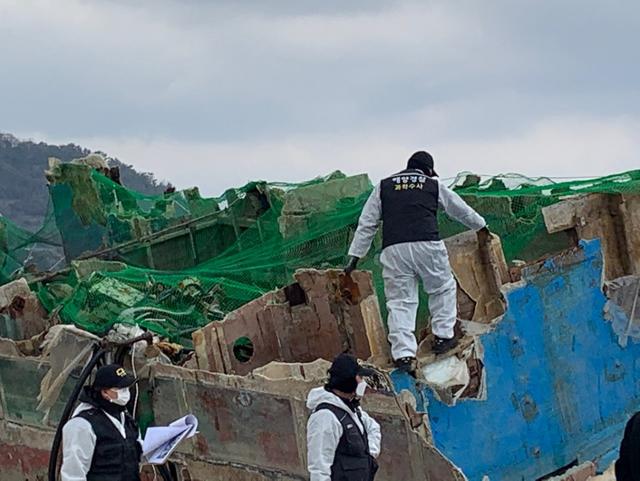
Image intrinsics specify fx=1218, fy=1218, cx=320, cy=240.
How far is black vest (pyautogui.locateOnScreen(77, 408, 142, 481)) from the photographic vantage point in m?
6.97

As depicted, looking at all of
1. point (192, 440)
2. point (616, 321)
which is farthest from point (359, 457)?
point (616, 321)

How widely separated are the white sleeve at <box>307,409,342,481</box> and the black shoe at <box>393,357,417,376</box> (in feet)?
7.13

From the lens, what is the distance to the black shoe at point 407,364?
29.3ft

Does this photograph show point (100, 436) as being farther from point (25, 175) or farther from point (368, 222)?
point (25, 175)

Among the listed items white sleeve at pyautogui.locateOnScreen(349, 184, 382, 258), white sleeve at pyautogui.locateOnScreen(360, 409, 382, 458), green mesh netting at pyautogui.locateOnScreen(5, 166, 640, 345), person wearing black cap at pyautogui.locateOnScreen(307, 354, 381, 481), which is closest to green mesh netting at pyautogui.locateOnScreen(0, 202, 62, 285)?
green mesh netting at pyautogui.locateOnScreen(5, 166, 640, 345)

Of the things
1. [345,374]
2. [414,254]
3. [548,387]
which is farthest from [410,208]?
[345,374]

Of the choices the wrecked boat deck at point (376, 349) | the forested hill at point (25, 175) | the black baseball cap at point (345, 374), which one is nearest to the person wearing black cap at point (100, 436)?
the black baseball cap at point (345, 374)

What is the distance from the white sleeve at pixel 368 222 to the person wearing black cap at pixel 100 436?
3007 mm

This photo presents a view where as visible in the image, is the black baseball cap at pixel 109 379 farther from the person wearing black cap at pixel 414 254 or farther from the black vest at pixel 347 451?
the person wearing black cap at pixel 414 254

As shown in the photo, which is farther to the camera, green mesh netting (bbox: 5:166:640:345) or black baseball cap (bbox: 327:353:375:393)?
green mesh netting (bbox: 5:166:640:345)

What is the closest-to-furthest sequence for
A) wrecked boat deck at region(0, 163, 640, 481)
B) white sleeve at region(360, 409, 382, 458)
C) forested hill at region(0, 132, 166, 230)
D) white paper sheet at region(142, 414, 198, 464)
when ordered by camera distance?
white sleeve at region(360, 409, 382, 458) < white paper sheet at region(142, 414, 198, 464) < wrecked boat deck at region(0, 163, 640, 481) < forested hill at region(0, 132, 166, 230)

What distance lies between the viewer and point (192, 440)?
33.1 feet

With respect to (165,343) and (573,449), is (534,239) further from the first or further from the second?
(165,343)

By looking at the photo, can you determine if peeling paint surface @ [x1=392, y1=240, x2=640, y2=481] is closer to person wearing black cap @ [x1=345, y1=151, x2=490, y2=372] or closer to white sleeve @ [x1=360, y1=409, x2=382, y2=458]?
person wearing black cap @ [x1=345, y1=151, x2=490, y2=372]
